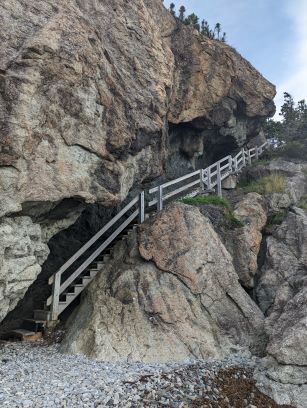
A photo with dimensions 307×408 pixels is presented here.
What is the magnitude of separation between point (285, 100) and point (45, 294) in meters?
25.5

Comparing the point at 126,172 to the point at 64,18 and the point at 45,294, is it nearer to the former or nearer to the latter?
the point at 64,18

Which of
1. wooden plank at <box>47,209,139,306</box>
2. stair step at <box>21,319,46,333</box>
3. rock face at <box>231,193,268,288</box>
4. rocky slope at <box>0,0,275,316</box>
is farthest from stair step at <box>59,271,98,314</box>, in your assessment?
rock face at <box>231,193,268,288</box>

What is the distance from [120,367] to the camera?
24.5 feet

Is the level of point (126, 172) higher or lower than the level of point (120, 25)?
lower

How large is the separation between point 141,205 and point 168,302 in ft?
13.6

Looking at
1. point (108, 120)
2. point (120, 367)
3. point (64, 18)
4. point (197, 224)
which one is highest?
point (64, 18)

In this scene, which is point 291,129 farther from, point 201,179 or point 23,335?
point 23,335

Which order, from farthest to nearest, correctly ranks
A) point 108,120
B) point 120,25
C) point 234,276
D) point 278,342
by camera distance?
point 120,25 → point 234,276 → point 108,120 → point 278,342

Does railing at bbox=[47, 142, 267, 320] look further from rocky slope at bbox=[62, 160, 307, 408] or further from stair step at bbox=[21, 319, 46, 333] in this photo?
rocky slope at bbox=[62, 160, 307, 408]

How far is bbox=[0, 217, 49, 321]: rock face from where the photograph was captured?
7.50m

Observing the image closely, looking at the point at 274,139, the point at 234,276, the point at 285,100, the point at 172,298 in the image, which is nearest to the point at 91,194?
the point at 172,298

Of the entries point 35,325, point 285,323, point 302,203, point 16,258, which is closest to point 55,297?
point 35,325

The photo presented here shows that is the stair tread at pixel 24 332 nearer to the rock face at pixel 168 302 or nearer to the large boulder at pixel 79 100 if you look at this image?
the rock face at pixel 168 302

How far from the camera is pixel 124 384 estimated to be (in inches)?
252
